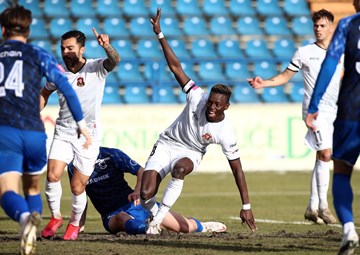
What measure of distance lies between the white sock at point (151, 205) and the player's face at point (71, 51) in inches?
68.3

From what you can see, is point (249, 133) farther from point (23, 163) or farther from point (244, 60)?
point (23, 163)

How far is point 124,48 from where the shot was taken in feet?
73.3

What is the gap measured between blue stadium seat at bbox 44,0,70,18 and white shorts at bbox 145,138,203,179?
14.0 metres

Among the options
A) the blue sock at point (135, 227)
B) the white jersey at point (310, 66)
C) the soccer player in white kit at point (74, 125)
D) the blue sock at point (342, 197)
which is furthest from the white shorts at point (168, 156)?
the blue sock at point (342, 197)

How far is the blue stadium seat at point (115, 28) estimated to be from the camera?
22.7 m

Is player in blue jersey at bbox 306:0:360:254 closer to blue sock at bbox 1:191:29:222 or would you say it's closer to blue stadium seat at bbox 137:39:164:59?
blue sock at bbox 1:191:29:222

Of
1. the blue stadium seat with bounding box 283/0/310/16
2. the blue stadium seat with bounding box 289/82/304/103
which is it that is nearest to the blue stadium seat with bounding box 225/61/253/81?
the blue stadium seat with bounding box 289/82/304/103

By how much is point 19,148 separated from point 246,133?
12.7 metres

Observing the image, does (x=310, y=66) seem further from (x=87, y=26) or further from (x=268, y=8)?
(x=268, y=8)

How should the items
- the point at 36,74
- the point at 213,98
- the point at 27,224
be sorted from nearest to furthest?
the point at 27,224 < the point at 36,74 < the point at 213,98

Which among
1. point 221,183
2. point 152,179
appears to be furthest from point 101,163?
point 221,183

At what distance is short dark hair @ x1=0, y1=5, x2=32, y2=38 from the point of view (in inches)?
284

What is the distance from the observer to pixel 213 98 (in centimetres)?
929

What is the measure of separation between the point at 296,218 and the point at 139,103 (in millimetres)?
9385
